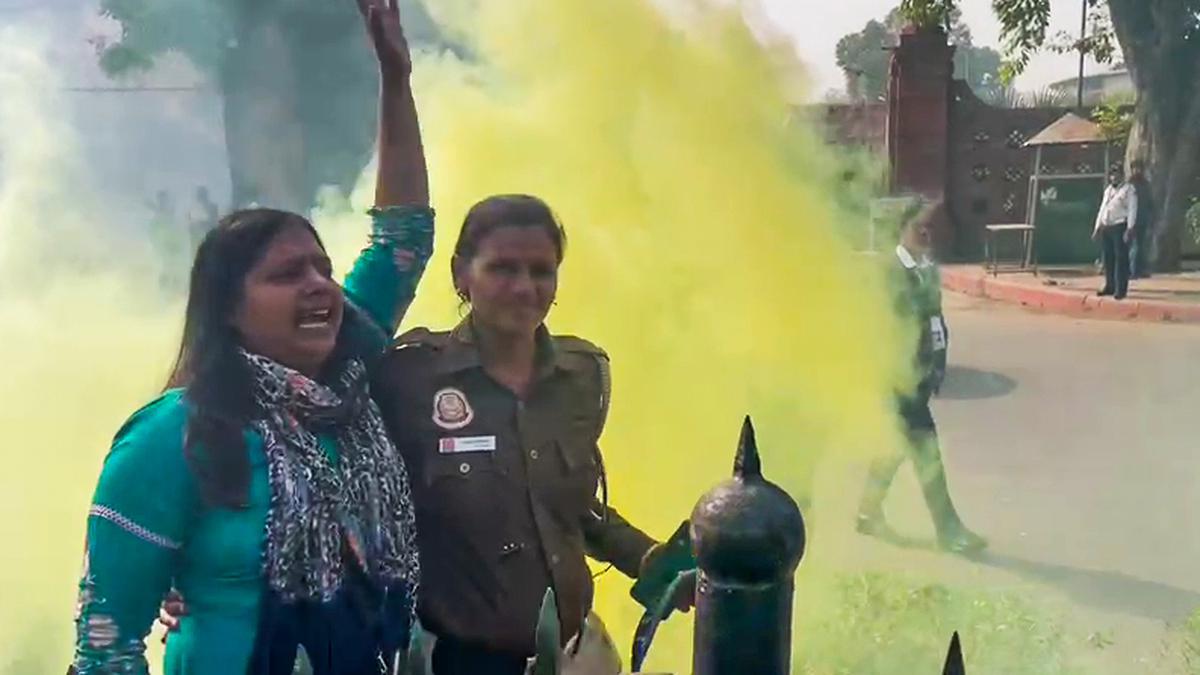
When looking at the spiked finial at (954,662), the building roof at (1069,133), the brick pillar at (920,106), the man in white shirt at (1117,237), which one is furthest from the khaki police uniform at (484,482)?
the building roof at (1069,133)

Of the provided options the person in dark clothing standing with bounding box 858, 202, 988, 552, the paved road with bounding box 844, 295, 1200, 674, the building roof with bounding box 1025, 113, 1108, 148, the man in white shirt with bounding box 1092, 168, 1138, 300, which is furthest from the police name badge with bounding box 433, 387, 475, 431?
the building roof with bounding box 1025, 113, 1108, 148

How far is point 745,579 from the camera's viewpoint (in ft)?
3.29

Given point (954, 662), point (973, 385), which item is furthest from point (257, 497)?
point (973, 385)

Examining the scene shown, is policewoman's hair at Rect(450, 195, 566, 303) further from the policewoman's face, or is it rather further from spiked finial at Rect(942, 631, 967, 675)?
spiked finial at Rect(942, 631, 967, 675)

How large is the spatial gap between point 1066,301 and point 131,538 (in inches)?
393

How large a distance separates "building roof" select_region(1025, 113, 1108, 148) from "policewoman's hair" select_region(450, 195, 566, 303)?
1154 cm

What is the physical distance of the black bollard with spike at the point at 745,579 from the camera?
3.26 ft

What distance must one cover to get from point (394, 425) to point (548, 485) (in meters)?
0.20

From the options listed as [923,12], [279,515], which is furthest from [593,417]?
[923,12]

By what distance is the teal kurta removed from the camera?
1.35m

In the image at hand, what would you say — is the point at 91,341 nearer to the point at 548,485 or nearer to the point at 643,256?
the point at 643,256

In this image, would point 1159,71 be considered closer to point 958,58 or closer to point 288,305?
point 958,58

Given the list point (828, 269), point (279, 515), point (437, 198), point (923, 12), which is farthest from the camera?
point (923, 12)

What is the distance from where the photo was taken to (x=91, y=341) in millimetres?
3922
